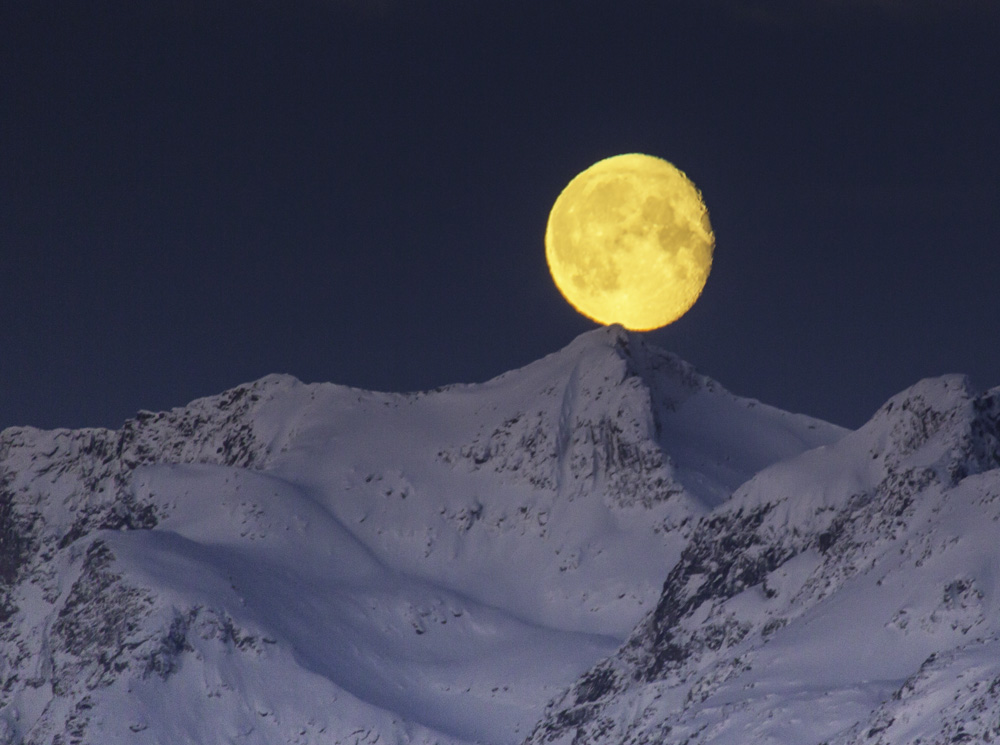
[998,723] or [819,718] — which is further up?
[819,718]

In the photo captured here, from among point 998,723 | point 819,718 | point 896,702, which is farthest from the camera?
point 819,718

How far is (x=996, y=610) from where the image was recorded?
7864 inches

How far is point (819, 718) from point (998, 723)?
36.8 metres

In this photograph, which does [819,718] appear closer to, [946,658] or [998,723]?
[946,658]

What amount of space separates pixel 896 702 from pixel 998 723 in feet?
59.9

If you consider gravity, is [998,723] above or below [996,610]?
below

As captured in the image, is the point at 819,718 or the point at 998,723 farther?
the point at 819,718

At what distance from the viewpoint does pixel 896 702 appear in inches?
7003

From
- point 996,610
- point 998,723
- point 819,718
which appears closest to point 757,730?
point 819,718

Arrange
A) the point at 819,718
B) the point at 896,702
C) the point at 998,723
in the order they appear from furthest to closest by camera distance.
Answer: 1. the point at 819,718
2. the point at 896,702
3. the point at 998,723

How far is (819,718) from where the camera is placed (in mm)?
195875

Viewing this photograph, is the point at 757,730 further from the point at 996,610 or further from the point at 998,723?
the point at 998,723

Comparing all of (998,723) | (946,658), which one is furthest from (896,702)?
(998,723)

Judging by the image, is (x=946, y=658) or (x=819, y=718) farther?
(x=819, y=718)
